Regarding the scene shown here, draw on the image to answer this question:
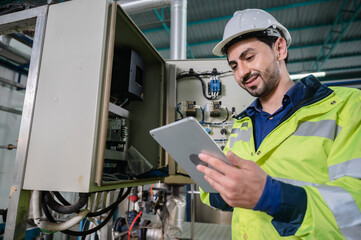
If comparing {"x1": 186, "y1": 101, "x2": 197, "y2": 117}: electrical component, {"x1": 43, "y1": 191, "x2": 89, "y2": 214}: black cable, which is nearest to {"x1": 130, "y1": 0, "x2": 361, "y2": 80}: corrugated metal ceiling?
{"x1": 186, "y1": 101, "x2": 197, "y2": 117}: electrical component

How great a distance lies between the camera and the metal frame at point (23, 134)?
82cm

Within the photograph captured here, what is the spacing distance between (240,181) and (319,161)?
1.11 ft

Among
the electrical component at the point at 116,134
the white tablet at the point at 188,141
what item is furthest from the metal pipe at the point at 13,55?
the white tablet at the point at 188,141

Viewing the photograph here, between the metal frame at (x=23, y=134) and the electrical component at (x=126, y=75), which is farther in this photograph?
the electrical component at (x=126, y=75)

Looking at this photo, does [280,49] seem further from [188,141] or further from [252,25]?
[188,141]

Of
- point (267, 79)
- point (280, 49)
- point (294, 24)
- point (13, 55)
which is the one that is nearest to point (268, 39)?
point (280, 49)

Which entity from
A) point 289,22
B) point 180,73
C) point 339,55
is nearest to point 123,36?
point 180,73

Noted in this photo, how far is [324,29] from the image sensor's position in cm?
461

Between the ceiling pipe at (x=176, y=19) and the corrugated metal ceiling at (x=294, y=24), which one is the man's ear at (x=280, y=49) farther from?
the corrugated metal ceiling at (x=294, y=24)

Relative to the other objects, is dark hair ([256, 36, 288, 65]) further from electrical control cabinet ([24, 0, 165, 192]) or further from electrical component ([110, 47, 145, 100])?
electrical component ([110, 47, 145, 100])

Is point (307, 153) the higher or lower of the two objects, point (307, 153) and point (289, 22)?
the lower

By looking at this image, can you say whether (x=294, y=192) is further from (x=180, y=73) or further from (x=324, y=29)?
(x=324, y=29)

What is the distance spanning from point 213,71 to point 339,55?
5773 mm

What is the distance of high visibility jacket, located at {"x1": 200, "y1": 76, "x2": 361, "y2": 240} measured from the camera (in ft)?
1.59
